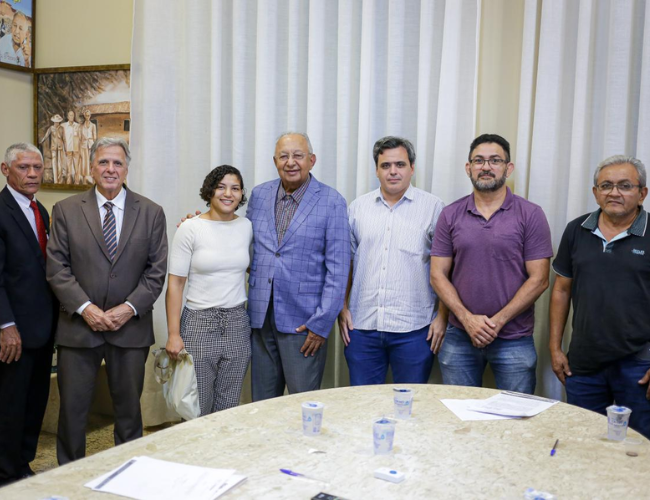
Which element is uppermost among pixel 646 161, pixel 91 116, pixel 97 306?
pixel 91 116

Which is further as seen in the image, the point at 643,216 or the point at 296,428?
the point at 643,216

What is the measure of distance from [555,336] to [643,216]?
65 cm

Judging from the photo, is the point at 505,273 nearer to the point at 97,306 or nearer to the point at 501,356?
the point at 501,356

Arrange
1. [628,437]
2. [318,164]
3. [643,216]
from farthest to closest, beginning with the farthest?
1. [318,164]
2. [643,216]
3. [628,437]

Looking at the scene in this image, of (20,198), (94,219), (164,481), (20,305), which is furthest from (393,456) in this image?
(20,198)

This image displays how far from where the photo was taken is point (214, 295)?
2939 mm

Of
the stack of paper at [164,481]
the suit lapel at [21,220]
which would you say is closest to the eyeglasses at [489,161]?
the stack of paper at [164,481]

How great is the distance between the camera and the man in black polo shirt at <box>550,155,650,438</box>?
254cm

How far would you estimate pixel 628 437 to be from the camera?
73.0 inches

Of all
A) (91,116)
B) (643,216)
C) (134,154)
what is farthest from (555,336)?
(91,116)

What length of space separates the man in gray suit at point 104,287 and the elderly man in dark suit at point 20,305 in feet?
0.48

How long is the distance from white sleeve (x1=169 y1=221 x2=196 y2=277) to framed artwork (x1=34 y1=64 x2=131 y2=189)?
1447 mm

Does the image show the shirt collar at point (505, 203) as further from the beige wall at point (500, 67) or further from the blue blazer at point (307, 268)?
the blue blazer at point (307, 268)

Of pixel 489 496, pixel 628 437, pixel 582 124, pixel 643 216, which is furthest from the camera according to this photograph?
pixel 582 124
